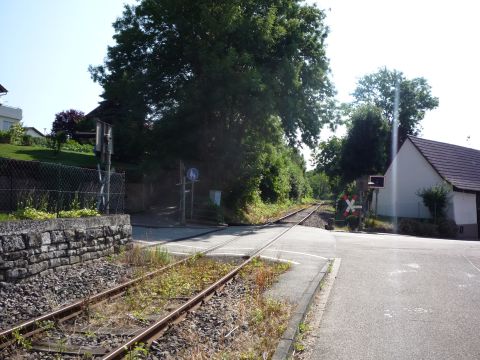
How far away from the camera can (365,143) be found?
44.8 metres

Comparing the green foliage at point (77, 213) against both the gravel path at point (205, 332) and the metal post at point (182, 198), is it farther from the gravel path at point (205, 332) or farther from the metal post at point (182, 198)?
the metal post at point (182, 198)

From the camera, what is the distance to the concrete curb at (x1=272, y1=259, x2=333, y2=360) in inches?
208

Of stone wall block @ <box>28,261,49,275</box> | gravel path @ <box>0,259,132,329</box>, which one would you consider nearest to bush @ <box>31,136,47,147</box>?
gravel path @ <box>0,259,132,329</box>

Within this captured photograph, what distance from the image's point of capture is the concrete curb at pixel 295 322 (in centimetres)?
529

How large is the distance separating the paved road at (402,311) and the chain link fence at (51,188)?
607cm

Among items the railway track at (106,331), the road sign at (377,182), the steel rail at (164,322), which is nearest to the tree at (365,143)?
the road sign at (377,182)

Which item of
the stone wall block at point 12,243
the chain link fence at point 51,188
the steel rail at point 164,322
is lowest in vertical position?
the steel rail at point 164,322

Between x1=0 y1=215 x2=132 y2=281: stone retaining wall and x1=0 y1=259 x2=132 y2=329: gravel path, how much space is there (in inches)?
7.8

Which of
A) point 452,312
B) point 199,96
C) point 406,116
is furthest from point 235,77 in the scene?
point 406,116

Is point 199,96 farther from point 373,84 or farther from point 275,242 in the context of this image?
point 373,84

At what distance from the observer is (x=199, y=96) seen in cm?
2580

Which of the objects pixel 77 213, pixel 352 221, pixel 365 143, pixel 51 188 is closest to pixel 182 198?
pixel 352 221

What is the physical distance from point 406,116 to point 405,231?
3480 cm

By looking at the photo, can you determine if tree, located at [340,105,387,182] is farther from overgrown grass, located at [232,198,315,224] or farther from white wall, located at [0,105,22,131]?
white wall, located at [0,105,22,131]
